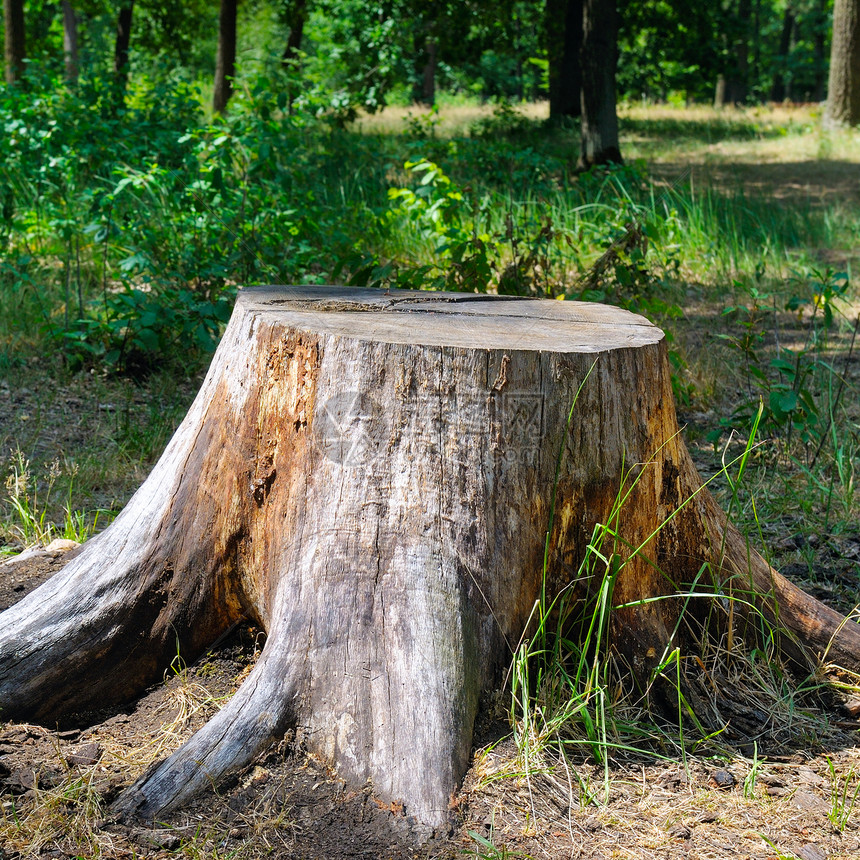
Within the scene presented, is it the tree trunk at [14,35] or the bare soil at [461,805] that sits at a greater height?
the tree trunk at [14,35]

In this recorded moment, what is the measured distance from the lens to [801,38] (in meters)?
42.9

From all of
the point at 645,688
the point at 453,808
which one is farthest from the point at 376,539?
the point at 645,688

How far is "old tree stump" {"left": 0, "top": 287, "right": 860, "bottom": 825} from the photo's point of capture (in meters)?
1.78

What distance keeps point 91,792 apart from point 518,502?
107 centimetres

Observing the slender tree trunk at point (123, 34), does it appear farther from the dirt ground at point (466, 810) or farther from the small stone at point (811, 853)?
the small stone at point (811, 853)

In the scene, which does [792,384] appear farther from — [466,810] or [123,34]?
[123,34]

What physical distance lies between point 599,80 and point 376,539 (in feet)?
27.3

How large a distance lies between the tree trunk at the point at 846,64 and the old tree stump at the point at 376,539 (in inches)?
499

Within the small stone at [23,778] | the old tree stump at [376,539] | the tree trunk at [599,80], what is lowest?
the small stone at [23,778]

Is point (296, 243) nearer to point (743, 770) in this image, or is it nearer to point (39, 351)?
point (39, 351)

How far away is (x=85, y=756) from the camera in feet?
6.14

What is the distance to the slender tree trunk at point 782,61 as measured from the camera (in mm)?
36219

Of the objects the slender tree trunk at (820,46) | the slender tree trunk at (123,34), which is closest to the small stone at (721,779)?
the slender tree trunk at (123,34)

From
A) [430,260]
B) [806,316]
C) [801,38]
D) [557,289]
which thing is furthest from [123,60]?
[801,38]
